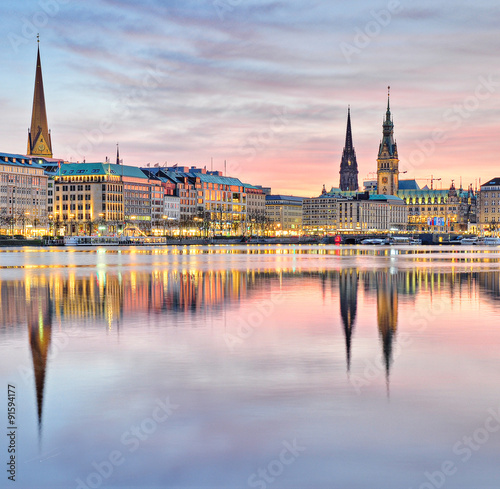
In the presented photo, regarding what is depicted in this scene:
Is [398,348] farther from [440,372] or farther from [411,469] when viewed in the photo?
[411,469]

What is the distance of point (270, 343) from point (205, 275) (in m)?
26.2

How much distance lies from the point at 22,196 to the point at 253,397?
161117 mm

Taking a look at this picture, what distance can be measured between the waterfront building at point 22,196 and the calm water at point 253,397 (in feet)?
458

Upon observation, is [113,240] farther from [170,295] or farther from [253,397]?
[253,397]

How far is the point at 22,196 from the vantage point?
538 feet

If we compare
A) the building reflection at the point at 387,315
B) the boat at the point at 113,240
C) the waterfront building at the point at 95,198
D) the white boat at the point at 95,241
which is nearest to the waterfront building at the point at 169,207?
the waterfront building at the point at 95,198

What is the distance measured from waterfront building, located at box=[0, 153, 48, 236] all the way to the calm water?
5499 inches

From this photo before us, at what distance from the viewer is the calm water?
342 inches

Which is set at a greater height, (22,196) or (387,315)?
(22,196)

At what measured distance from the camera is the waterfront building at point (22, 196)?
15850 cm

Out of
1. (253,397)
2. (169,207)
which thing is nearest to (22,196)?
A: (169,207)

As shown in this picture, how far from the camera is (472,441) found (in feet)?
31.5

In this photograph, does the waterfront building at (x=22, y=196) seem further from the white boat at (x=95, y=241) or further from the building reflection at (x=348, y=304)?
the building reflection at (x=348, y=304)

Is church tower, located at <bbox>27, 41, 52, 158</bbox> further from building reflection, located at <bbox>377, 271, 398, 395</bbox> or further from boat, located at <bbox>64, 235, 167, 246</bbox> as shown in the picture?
building reflection, located at <bbox>377, 271, 398, 395</bbox>
